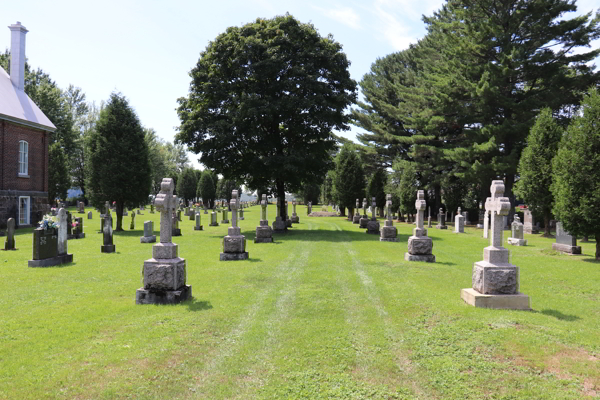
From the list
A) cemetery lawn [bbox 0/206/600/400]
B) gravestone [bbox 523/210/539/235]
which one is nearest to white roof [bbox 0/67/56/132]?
cemetery lawn [bbox 0/206/600/400]

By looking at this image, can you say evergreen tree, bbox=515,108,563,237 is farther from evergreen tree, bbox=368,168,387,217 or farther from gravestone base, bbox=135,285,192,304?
gravestone base, bbox=135,285,192,304

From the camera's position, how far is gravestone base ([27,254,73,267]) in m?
11.7

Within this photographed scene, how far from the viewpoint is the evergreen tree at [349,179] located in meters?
37.5

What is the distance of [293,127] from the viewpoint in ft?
81.3

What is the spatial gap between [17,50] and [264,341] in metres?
30.0

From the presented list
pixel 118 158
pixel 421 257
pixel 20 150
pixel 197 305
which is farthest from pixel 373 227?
pixel 20 150

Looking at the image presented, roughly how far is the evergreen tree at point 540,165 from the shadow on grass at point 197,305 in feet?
69.3

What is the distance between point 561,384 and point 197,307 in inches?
219

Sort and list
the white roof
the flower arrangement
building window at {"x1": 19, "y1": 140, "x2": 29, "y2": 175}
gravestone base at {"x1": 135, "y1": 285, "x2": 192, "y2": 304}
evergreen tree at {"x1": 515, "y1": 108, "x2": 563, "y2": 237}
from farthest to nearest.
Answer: building window at {"x1": 19, "y1": 140, "x2": 29, "y2": 175} < the white roof < evergreen tree at {"x1": 515, "y1": 108, "x2": 563, "y2": 237} < the flower arrangement < gravestone base at {"x1": 135, "y1": 285, "x2": 192, "y2": 304}

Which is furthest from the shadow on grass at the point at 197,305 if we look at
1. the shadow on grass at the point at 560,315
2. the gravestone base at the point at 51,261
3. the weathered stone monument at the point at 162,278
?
the gravestone base at the point at 51,261

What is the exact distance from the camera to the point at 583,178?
14203mm

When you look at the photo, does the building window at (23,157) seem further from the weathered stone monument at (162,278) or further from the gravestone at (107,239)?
the weathered stone monument at (162,278)

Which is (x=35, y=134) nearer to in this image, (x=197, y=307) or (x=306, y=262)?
(x=306, y=262)

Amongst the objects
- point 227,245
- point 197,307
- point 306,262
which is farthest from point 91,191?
point 197,307
